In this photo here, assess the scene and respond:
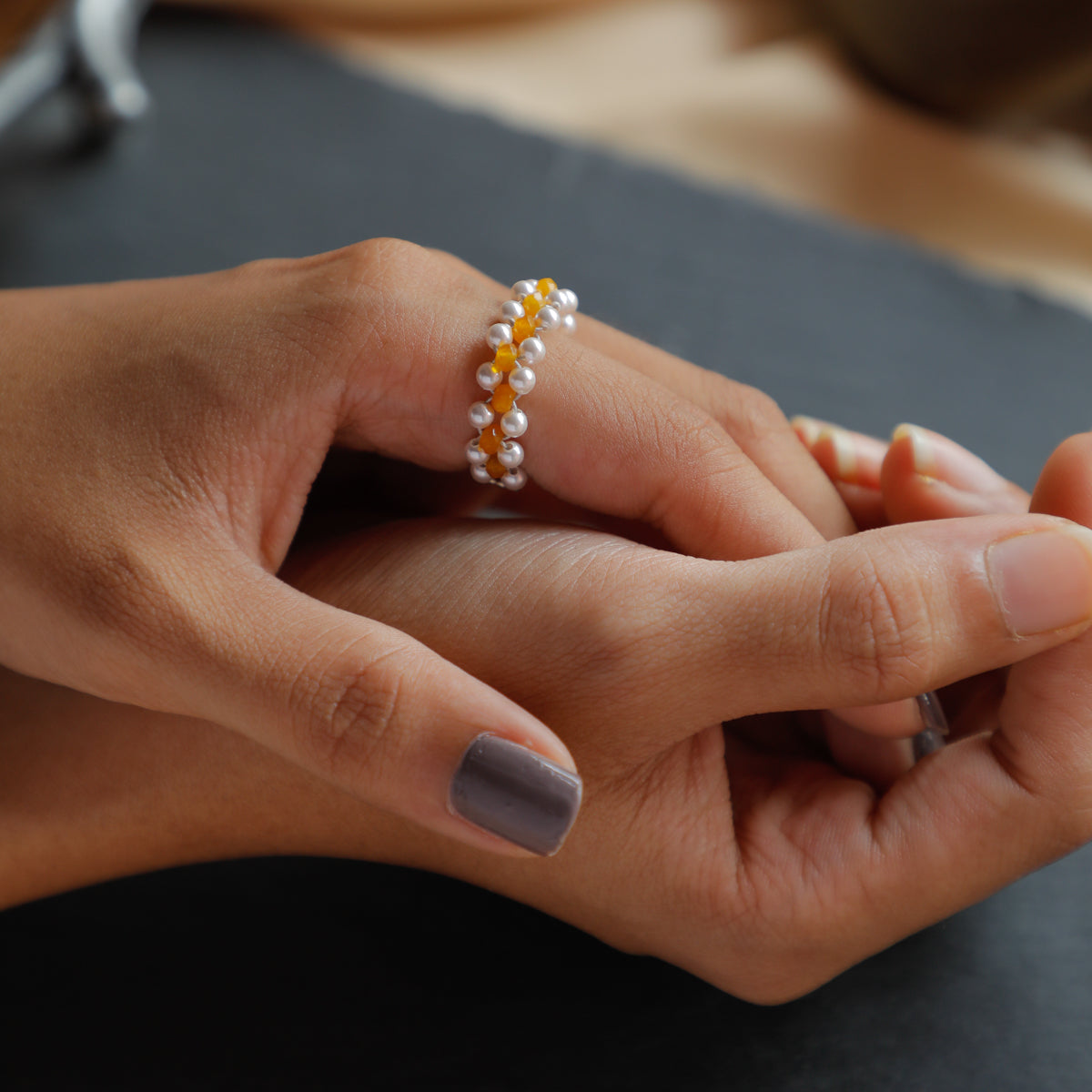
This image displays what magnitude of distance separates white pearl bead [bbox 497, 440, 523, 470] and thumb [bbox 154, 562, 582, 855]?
0.59 ft

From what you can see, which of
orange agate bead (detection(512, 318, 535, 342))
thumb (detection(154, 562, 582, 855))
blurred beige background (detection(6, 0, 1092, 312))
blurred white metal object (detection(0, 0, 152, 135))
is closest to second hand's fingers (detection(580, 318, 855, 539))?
orange agate bead (detection(512, 318, 535, 342))

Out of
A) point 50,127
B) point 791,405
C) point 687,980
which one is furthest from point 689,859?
point 50,127

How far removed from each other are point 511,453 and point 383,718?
239mm

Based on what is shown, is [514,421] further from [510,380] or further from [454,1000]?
[454,1000]

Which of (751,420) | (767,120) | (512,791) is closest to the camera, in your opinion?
(512,791)

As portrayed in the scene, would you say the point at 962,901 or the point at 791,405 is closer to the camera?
the point at 962,901

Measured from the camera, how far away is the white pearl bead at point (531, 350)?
76 cm

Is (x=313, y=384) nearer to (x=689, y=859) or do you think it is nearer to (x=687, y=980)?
(x=689, y=859)

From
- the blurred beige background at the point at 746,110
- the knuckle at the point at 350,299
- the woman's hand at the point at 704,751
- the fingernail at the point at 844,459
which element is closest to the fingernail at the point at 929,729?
the woman's hand at the point at 704,751

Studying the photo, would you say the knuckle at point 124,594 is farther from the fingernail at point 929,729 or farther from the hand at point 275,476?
the fingernail at point 929,729

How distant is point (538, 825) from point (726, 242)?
1.02 m

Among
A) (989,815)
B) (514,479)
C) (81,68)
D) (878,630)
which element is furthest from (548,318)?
(81,68)

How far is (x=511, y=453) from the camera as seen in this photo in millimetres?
769

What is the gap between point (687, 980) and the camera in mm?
816
